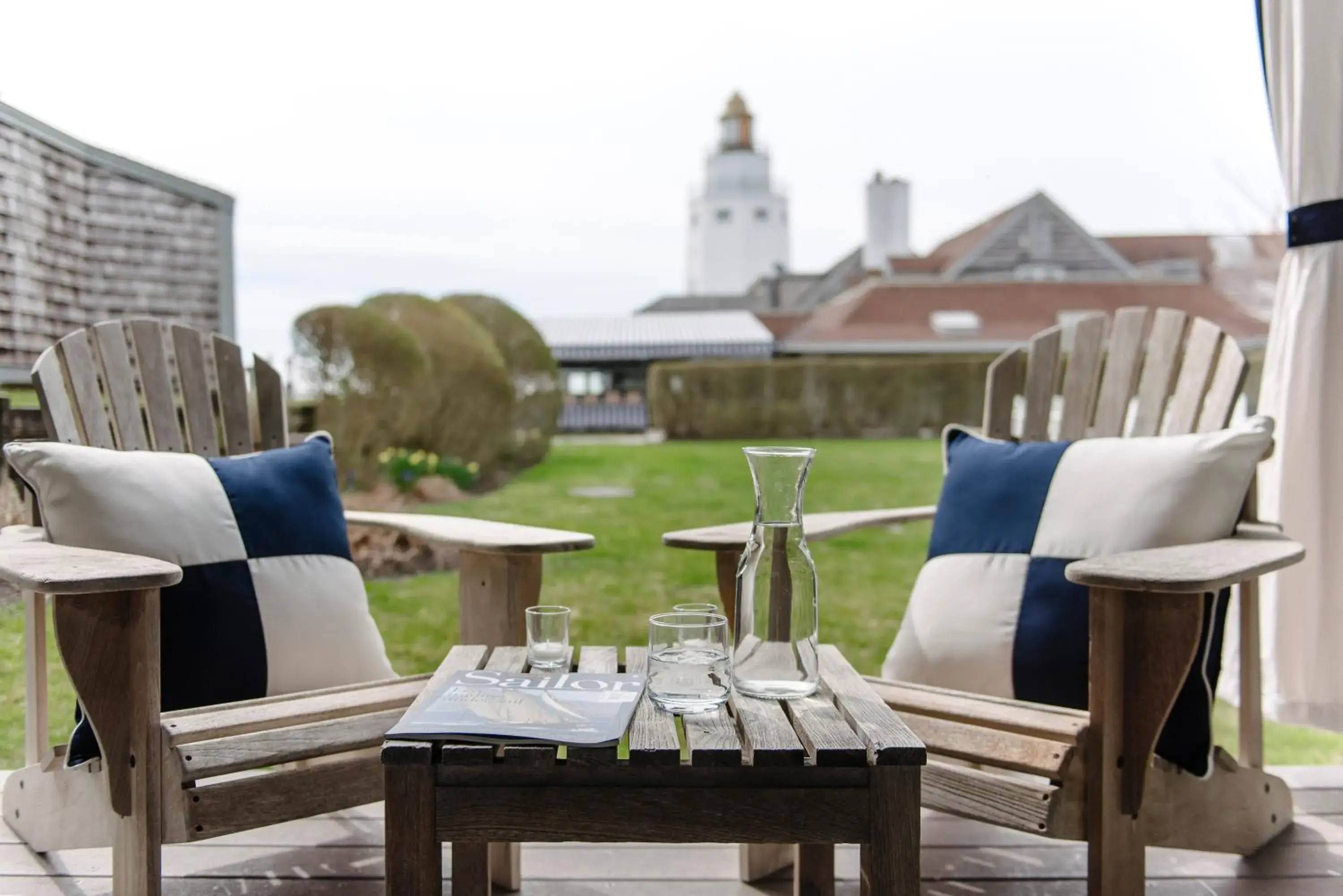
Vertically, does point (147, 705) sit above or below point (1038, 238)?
below

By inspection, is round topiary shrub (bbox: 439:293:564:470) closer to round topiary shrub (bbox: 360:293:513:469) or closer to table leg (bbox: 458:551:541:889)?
round topiary shrub (bbox: 360:293:513:469)

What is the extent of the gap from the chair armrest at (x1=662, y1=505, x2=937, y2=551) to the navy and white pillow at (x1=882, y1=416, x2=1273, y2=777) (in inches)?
4.8

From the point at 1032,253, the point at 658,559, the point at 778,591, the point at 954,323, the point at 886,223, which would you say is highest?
the point at 886,223

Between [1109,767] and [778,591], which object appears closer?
[778,591]

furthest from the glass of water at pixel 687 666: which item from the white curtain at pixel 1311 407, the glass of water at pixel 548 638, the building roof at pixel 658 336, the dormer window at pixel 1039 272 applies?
the dormer window at pixel 1039 272

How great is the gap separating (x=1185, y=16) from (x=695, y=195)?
2131 mm

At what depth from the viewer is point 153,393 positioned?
1985mm

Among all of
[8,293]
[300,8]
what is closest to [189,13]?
[300,8]

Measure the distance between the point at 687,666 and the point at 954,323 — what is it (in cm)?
555

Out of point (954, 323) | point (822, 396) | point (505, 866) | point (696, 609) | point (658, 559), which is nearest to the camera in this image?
point (696, 609)

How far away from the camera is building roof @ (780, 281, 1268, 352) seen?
5926mm

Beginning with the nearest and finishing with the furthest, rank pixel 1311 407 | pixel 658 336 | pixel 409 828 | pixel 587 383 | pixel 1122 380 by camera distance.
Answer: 1. pixel 409 828
2. pixel 1122 380
3. pixel 1311 407
4. pixel 587 383
5. pixel 658 336

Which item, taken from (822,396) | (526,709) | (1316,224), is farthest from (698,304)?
(526,709)

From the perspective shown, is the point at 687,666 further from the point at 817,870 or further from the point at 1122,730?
the point at 1122,730
